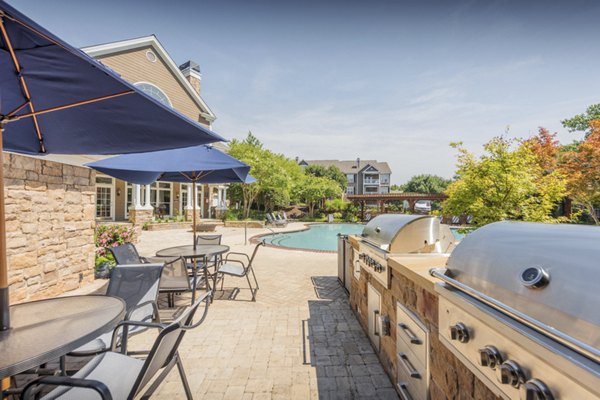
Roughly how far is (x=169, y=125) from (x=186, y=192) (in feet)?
67.7

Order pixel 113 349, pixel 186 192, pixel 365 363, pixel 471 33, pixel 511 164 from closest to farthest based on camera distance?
pixel 113 349 → pixel 365 363 → pixel 511 164 → pixel 471 33 → pixel 186 192

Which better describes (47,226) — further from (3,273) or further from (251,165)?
(251,165)

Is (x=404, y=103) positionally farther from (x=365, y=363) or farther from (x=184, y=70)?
(x=184, y=70)

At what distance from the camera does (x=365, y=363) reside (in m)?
3.06

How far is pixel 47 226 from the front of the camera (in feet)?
15.8

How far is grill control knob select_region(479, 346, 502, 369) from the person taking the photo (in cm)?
115

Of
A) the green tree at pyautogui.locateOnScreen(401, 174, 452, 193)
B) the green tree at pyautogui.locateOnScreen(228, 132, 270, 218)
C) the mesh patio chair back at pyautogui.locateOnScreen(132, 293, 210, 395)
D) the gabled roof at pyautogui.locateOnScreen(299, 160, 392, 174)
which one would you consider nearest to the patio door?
the green tree at pyautogui.locateOnScreen(228, 132, 270, 218)

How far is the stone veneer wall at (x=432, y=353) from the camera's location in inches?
57.5

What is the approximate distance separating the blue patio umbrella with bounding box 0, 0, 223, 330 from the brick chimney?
20.7 meters

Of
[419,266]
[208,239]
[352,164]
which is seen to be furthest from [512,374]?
[352,164]

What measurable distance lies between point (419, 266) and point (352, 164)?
5709 cm

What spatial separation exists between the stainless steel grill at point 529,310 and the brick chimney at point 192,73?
23.7 m

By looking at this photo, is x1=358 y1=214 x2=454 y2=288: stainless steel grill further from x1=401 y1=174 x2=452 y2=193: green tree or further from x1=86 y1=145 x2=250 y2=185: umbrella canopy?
x1=401 y1=174 x2=452 y2=193: green tree

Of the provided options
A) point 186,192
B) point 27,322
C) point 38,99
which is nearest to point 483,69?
point 38,99
